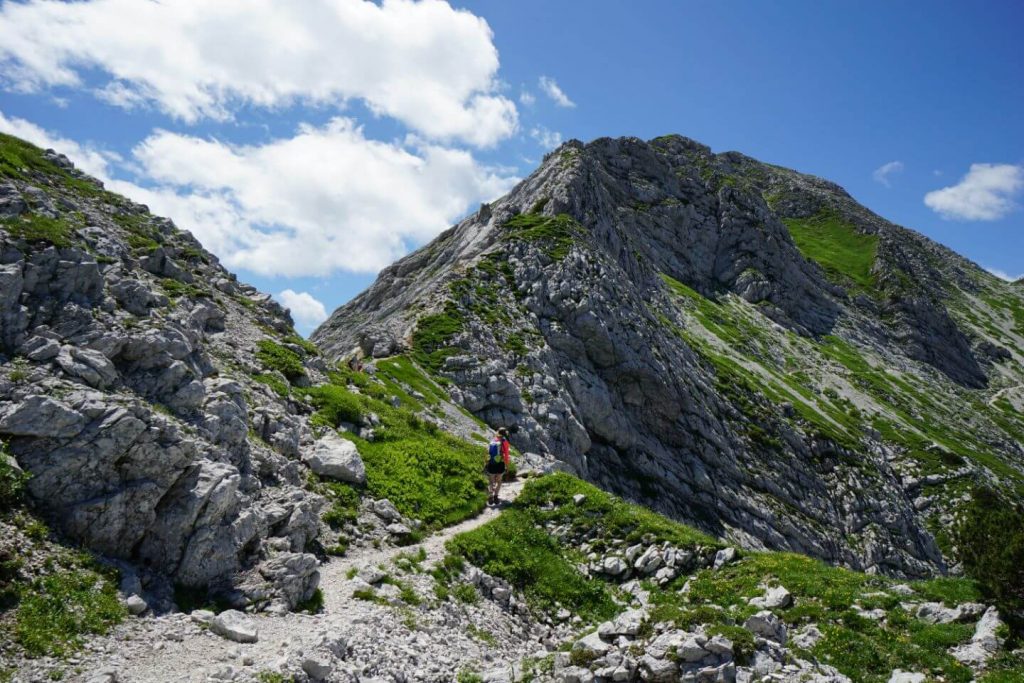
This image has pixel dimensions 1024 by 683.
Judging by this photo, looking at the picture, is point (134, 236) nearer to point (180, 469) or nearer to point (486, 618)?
point (180, 469)

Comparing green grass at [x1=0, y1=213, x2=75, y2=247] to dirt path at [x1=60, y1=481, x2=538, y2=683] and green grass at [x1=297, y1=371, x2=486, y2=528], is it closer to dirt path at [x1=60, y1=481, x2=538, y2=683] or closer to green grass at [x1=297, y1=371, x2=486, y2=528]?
green grass at [x1=297, y1=371, x2=486, y2=528]

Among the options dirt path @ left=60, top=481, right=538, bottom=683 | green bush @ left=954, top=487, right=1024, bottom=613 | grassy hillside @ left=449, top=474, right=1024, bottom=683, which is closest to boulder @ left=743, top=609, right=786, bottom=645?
grassy hillside @ left=449, top=474, right=1024, bottom=683

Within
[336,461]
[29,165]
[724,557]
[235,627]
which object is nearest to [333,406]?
[336,461]

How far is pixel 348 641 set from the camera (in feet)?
47.0

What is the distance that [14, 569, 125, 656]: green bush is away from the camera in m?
11.6

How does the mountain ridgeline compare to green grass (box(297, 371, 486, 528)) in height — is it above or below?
above

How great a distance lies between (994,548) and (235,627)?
65.6 feet

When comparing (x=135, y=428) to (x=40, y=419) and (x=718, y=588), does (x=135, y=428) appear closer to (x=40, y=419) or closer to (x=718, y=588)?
(x=40, y=419)

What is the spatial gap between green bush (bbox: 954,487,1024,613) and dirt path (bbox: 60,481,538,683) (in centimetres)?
1299

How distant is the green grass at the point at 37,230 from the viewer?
1972 cm

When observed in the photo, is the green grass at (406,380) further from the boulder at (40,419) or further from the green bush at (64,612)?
the green bush at (64,612)

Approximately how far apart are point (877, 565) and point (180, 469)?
79440mm

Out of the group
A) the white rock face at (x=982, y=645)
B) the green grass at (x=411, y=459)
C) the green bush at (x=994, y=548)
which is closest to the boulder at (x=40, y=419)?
the green grass at (x=411, y=459)

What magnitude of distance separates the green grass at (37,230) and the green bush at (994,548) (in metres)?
31.1
